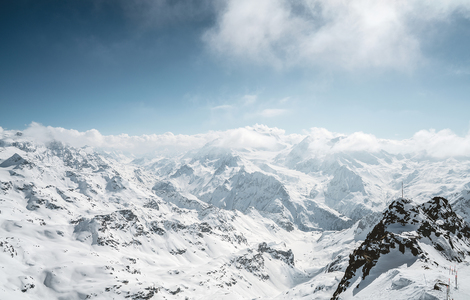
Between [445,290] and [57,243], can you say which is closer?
[445,290]

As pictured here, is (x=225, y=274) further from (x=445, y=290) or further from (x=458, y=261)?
(x=445, y=290)

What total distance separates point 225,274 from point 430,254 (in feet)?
636

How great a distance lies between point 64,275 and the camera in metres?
142

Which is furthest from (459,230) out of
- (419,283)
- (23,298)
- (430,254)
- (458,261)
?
(23,298)

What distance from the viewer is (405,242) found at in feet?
109

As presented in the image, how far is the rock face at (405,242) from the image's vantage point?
1268 inches

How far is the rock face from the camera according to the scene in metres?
32.2

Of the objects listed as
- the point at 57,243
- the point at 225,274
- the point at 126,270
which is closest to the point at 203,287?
the point at 225,274

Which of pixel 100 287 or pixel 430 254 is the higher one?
pixel 430 254

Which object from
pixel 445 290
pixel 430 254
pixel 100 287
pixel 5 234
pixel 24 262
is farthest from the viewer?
pixel 5 234

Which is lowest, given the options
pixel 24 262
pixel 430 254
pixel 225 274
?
pixel 225 274

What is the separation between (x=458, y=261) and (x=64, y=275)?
18917 centimetres

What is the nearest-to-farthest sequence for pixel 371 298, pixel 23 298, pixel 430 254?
1. pixel 371 298
2. pixel 430 254
3. pixel 23 298

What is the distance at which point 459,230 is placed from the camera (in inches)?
1930
